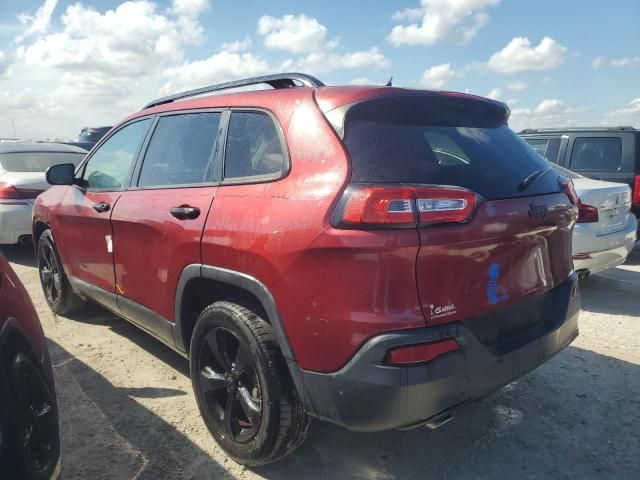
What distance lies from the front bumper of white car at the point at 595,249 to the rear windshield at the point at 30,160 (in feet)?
20.7

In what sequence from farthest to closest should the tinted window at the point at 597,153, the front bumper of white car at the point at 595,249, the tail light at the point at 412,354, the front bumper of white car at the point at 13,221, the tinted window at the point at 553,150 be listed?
the tinted window at the point at 553,150
the tinted window at the point at 597,153
the front bumper of white car at the point at 13,221
the front bumper of white car at the point at 595,249
the tail light at the point at 412,354

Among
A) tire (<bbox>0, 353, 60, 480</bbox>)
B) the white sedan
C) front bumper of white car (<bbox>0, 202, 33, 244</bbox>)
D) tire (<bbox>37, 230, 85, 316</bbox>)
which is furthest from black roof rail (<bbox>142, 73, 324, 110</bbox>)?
front bumper of white car (<bbox>0, 202, 33, 244</bbox>)

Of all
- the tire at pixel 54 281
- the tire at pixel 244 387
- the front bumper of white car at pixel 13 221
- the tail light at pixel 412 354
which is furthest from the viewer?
the front bumper of white car at pixel 13 221

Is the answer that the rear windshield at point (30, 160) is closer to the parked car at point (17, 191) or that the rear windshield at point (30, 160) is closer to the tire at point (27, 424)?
the parked car at point (17, 191)

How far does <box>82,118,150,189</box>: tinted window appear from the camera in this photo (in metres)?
3.40

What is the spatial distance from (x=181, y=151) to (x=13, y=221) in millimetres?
4441

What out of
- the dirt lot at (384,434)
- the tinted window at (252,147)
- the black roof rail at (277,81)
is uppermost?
the black roof rail at (277,81)

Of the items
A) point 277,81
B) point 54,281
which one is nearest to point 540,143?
point 277,81

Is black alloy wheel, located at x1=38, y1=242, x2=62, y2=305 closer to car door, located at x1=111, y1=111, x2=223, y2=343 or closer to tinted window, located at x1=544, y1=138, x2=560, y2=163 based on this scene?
Result: car door, located at x1=111, y1=111, x2=223, y2=343

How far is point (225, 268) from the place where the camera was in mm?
2326

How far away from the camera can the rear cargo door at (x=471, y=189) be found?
191 centimetres

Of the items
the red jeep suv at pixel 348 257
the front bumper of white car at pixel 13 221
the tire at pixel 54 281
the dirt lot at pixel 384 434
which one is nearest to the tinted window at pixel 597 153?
the dirt lot at pixel 384 434

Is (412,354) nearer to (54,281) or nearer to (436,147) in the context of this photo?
(436,147)

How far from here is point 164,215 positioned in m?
2.76
